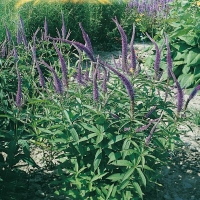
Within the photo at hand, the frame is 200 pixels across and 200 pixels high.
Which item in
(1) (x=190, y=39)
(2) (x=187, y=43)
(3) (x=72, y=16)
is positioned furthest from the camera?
(3) (x=72, y=16)

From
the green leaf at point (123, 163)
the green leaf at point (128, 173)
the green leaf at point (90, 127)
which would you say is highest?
the green leaf at point (90, 127)

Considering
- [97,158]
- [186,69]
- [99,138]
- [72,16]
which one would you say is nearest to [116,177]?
[97,158]

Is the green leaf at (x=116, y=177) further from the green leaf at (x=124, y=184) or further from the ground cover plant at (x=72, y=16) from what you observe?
the ground cover plant at (x=72, y=16)

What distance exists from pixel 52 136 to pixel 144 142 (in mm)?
745

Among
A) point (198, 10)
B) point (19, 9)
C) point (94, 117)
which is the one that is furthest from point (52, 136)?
point (19, 9)

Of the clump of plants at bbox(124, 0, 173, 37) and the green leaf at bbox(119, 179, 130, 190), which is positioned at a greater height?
the clump of plants at bbox(124, 0, 173, 37)

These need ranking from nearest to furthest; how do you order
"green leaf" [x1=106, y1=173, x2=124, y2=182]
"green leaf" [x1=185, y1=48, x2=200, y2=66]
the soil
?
"green leaf" [x1=106, y1=173, x2=124, y2=182] < the soil < "green leaf" [x1=185, y1=48, x2=200, y2=66]

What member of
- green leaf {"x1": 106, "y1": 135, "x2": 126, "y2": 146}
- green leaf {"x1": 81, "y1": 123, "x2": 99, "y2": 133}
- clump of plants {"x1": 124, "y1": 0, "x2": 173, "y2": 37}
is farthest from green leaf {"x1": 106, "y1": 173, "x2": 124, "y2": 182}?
clump of plants {"x1": 124, "y1": 0, "x2": 173, "y2": 37}

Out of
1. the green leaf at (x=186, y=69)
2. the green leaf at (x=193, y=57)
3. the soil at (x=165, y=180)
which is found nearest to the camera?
the soil at (x=165, y=180)


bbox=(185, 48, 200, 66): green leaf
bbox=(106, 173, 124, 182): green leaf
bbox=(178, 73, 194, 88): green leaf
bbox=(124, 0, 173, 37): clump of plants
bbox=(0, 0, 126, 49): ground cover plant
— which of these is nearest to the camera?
bbox=(106, 173, 124, 182): green leaf

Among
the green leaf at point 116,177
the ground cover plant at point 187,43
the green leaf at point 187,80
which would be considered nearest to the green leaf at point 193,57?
the ground cover plant at point 187,43

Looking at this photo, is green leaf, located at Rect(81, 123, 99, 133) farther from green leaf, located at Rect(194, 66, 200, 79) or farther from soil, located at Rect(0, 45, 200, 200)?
green leaf, located at Rect(194, 66, 200, 79)

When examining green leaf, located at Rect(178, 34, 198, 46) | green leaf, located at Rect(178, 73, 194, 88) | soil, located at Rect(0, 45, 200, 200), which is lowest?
soil, located at Rect(0, 45, 200, 200)

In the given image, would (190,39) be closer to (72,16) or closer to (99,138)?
(72,16)
